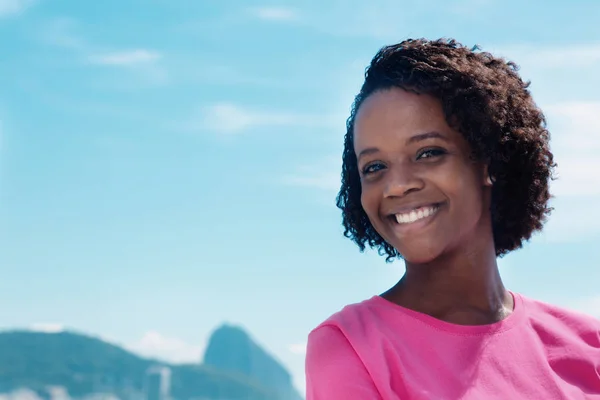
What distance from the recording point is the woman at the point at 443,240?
2.16 metres

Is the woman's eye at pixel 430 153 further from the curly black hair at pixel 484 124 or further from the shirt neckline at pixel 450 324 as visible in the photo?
the shirt neckline at pixel 450 324

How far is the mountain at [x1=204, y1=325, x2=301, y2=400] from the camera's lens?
7052 inches

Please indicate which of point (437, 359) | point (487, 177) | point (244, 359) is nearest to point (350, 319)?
point (437, 359)

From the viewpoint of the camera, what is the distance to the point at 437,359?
86.6 inches

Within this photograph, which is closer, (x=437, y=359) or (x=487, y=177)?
(x=437, y=359)

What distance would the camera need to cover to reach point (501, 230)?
261cm

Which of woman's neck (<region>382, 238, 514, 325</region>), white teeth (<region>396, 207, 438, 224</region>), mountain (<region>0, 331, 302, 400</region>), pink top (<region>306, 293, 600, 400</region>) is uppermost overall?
mountain (<region>0, 331, 302, 400</region>)

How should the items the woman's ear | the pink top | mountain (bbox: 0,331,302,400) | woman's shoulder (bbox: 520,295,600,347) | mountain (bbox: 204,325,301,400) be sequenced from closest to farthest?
the pink top → the woman's ear → woman's shoulder (bbox: 520,295,600,347) → mountain (bbox: 0,331,302,400) → mountain (bbox: 204,325,301,400)

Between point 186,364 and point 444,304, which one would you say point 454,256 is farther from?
point 186,364

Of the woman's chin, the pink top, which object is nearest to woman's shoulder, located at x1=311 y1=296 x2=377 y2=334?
the pink top

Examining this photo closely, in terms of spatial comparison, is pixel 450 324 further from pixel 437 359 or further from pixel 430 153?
pixel 430 153

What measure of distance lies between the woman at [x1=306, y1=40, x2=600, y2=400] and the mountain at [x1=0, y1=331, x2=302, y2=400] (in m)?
169

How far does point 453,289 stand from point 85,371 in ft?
559

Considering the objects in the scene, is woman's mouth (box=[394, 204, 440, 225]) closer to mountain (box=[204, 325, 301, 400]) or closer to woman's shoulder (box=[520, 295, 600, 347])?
woman's shoulder (box=[520, 295, 600, 347])
